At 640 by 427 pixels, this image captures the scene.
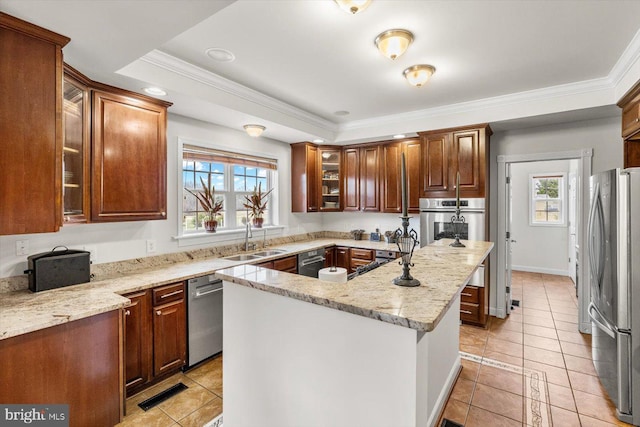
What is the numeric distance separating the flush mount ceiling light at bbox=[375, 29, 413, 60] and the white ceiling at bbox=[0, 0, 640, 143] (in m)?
0.06

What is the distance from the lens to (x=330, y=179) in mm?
5066

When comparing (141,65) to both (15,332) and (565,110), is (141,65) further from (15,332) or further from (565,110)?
(565,110)

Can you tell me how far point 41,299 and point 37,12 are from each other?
67.9 inches

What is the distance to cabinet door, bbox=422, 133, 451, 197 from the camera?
155 inches

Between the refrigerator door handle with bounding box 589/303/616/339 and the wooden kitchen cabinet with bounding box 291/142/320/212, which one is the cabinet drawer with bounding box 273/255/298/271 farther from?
the refrigerator door handle with bounding box 589/303/616/339

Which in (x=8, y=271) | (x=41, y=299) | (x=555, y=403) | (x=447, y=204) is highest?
(x=447, y=204)

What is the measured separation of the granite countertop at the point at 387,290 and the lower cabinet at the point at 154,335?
0.99 meters

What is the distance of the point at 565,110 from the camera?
3.15 m

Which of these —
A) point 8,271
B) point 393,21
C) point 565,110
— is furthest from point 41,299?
point 565,110

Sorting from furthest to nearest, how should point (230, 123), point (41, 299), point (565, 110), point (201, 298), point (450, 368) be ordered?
point (230, 123), point (565, 110), point (201, 298), point (450, 368), point (41, 299)

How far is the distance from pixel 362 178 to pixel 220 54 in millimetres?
2926

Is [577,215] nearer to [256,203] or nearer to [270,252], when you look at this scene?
[270,252]

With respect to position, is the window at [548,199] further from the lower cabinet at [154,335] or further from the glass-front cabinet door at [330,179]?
the lower cabinet at [154,335]

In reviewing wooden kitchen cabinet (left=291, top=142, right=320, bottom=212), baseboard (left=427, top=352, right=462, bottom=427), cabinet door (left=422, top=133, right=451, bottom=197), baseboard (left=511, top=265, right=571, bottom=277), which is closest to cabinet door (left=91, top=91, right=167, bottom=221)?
wooden kitchen cabinet (left=291, top=142, right=320, bottom=212)
